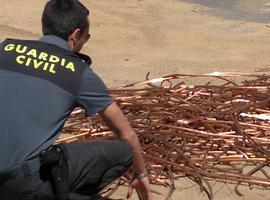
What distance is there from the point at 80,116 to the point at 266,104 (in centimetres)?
137

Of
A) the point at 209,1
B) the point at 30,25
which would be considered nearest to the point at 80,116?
the point at 30,25

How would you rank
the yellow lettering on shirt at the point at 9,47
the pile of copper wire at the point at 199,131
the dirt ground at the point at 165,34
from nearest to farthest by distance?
the yellow lettering on shirt at the point at 9,47, the pile of copper wire at the point at 199,131, the dirt ground at the point at 165,34

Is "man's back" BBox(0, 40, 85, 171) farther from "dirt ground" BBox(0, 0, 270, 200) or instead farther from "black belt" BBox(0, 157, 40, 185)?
"dirt ground" BBox(0, 0, 270, 200)

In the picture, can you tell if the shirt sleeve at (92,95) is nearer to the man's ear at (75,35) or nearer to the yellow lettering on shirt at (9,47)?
the man's ear at (75,35)

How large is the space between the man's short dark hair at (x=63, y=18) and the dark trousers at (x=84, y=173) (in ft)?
1.81

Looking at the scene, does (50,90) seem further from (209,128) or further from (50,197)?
(209,128)

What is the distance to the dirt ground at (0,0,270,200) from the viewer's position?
7926 millimetres

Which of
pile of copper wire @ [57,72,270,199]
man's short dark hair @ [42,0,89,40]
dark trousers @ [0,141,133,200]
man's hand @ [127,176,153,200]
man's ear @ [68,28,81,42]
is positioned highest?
man's short dark hair @ [42,0,89,40]

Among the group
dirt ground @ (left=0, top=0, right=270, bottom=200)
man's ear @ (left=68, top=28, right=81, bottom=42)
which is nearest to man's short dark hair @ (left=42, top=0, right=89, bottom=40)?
man's ear @ (left=68, top=28, right=81, bottom=42)

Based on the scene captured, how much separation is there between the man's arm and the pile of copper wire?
722 millimetres

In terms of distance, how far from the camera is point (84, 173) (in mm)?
3338

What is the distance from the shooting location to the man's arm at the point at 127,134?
3293 millimetres

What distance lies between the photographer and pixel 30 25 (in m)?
9.69

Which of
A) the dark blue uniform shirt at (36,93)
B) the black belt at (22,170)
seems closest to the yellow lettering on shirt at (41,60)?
the dark blue uniform shirt at (36,93)
